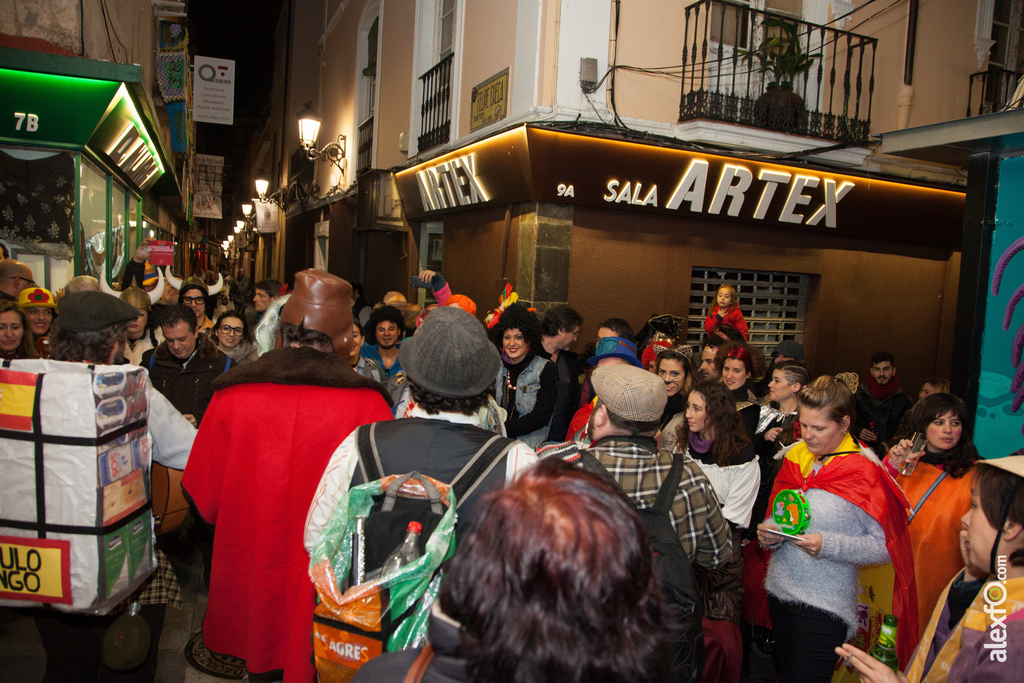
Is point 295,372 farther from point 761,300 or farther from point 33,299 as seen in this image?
point 761,300

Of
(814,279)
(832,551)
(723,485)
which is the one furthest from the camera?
(814,279)

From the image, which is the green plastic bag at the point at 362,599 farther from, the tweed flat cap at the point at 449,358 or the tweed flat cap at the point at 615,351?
the tweed flat cap at the point at 615,351

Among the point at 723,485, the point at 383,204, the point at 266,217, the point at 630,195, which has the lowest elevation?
the point at 723,485

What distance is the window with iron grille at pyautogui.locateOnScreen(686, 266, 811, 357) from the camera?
29.8 ft

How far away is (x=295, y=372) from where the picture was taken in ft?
8.77

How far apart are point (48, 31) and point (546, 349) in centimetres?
569

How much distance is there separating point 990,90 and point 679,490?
11049mm

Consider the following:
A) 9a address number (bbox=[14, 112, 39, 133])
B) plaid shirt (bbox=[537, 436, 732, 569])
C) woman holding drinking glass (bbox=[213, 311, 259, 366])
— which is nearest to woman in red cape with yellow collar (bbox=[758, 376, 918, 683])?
plaid shirt (bbox=[537, 436, 732, 569])

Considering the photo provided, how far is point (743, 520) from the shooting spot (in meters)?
3.58

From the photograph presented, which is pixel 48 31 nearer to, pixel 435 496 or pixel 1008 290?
pixel 435 496

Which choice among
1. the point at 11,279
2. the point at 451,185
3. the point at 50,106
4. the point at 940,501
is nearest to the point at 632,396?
the point at 940,501

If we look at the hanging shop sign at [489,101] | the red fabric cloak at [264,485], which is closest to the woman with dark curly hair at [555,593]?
the red fabric cloak at [264,485]

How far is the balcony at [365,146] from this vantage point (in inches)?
569

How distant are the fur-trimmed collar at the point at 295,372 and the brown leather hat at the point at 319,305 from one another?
13 cm
